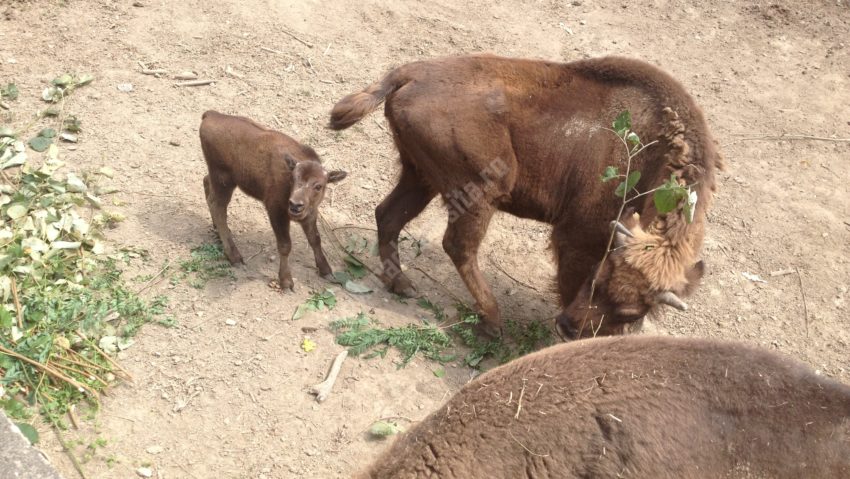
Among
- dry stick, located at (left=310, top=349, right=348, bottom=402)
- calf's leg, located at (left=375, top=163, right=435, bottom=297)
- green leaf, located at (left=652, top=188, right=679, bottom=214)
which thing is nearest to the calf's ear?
green leaf, located at (left=652, top=188, right=679, bottom=214)

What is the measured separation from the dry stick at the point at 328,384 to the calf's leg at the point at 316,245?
1.01 meters

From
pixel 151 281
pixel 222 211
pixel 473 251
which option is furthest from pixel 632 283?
pixel 151 281

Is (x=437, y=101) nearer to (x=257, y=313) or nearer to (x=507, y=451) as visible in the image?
(x=257, y=313)

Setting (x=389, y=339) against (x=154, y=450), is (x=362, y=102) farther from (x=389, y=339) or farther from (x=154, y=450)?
(x=154, y=450)

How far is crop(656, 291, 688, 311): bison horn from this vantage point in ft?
16.8

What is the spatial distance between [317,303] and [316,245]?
0.51 metres

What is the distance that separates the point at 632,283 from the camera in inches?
204

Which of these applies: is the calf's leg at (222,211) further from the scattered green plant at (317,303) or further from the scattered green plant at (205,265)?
the scattered green plant at (317,303)

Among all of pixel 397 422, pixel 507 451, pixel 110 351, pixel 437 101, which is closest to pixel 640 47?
pixel 437 101

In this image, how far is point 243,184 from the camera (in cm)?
603

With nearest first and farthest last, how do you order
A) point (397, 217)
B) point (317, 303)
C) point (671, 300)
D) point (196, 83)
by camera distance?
point (671, 300), point (317, 303), point (397, 217), point (196, 83)

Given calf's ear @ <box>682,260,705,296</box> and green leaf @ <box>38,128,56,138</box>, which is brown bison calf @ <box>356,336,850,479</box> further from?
green leaf @ <box>38,128,56,138</box>

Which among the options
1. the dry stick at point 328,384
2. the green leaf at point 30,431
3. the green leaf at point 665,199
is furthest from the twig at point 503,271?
the green leaf at point 30,431

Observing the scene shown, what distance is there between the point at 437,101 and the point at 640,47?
15.7 feet
